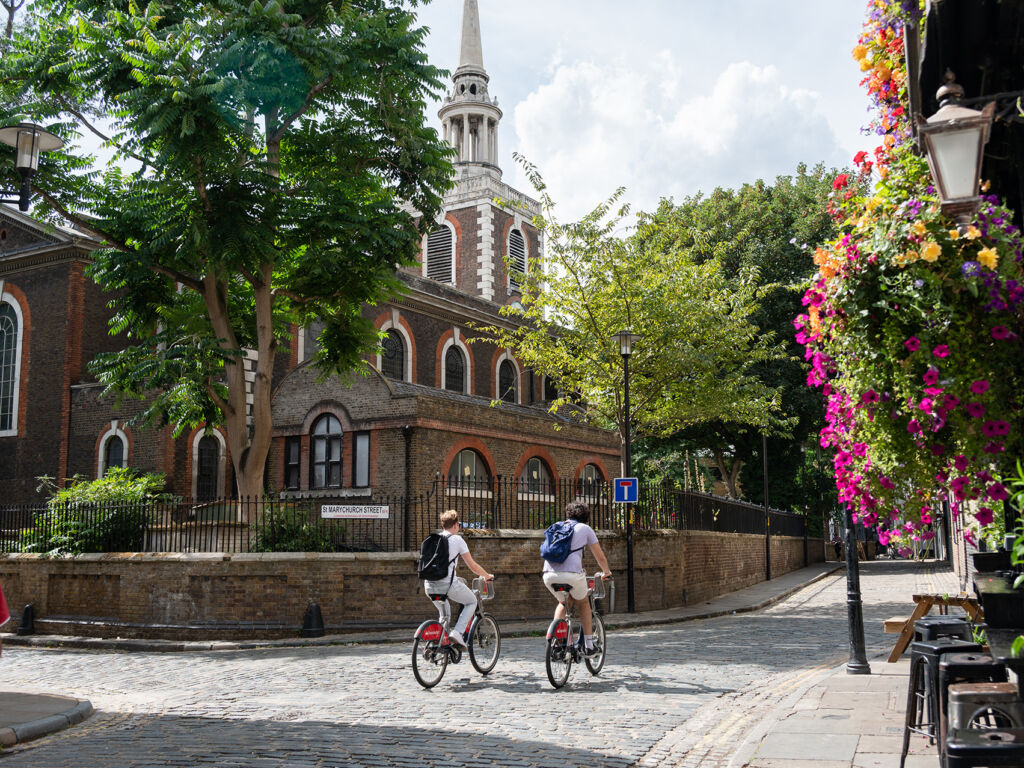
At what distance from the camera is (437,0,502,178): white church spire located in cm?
4919

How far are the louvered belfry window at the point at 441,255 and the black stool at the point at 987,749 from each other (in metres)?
41.3

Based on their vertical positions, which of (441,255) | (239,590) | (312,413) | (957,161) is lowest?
(239,590)

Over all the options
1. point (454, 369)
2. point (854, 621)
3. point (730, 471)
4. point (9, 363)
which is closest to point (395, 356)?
point (454, 369)

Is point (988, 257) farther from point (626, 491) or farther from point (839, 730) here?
point (626, 491)

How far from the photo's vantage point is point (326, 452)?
23422mm

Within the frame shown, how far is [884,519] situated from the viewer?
574 centimetres

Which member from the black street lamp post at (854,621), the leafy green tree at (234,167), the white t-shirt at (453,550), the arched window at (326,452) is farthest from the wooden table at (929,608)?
the arched window at (326,452)

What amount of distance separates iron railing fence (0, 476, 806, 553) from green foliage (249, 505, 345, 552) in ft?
0.06

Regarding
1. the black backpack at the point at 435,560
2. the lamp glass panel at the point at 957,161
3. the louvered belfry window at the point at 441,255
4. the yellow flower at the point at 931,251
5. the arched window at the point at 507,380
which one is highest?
the louvered belfry window at the point at 441,255

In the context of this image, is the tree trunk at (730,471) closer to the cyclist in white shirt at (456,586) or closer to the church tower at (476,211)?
the church tower at (476,211)

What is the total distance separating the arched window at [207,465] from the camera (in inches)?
1038

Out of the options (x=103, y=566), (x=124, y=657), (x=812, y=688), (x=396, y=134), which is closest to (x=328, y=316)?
(x=396, y=134)

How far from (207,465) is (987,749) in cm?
2499

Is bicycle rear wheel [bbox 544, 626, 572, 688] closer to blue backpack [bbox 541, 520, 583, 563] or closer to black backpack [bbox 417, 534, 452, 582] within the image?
blue backpack [bbox 541, 520, 583, 563]
